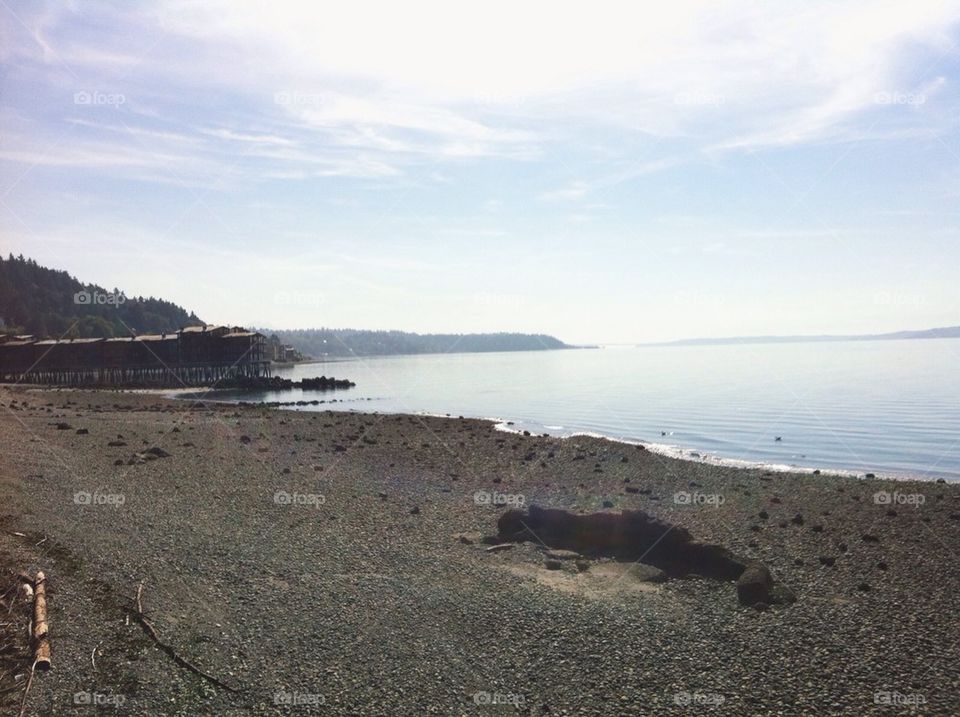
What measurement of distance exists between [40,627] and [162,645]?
181 cm

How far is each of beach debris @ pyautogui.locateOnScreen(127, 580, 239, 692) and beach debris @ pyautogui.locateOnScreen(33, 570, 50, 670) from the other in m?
1.34

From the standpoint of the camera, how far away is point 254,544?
16.6 meters

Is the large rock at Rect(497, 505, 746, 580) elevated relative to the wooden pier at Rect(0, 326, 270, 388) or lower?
lower

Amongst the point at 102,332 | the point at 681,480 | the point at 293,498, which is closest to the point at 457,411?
the point at 681,480

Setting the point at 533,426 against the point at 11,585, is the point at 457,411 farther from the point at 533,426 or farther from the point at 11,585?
the point at 11,585

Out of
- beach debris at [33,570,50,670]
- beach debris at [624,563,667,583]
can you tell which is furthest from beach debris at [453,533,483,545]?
beach debris at [33,570,50,670]

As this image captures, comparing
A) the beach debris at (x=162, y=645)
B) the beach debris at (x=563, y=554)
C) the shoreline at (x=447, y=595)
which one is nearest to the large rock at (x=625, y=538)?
the beach debris at (x=563, y=554)

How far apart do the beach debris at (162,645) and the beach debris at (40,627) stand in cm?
134

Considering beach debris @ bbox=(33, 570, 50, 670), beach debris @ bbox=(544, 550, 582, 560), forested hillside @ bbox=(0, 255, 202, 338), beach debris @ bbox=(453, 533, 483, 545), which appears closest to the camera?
beach debris @ bbox=(33, 570, 50, 670)

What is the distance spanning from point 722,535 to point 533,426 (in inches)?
1327

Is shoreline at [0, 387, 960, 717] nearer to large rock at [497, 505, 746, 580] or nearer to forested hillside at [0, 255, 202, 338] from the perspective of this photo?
large rock at [497, 505, 746, 580]

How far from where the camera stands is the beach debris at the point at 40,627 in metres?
9.77

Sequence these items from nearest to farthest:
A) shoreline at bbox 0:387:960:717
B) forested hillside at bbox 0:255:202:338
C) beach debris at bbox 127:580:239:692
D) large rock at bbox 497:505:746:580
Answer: beach debris at bbox 127:580:239:692 → shoreline at bbox 0:387:960:717 → large rock at bbox 497:505:746:580 → forested hillside at bbox 0:255:202:338

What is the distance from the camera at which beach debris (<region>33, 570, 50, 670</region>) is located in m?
9.77
